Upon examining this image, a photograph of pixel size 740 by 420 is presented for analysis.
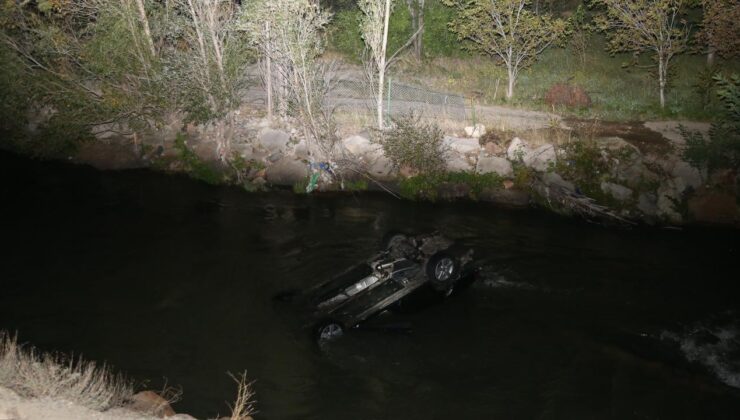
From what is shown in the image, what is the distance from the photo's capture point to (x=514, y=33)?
23156 millimetres

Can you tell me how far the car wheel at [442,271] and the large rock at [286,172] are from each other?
368 inches

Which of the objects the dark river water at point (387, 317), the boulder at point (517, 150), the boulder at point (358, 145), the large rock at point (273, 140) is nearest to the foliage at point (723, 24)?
the dark river water at point (387, 317)

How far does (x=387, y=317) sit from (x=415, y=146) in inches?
320

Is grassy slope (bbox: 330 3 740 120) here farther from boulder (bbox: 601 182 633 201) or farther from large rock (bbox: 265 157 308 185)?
large rock (bbox: 265 157 308 185)

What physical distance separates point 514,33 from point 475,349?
51.1 feet

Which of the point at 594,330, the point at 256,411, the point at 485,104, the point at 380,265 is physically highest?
the point at 485,104

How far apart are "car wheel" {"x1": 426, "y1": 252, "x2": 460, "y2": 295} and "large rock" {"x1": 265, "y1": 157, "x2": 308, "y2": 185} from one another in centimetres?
934

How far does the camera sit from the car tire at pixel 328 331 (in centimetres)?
1134

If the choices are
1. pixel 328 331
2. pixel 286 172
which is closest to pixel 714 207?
pixel 328 331

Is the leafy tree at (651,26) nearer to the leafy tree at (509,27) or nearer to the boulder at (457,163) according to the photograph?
the leafy tree at (509,27)

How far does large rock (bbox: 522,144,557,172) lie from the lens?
1908 cm

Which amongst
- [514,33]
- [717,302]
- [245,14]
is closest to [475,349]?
[717,302]

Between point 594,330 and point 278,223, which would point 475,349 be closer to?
point 594,330

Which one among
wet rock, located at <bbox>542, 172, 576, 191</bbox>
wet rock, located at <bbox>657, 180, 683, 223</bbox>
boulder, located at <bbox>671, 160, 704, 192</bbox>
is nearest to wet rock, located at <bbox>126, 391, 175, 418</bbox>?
wet rock, located at <bbox>542, 172, 576, 191</bbox>
